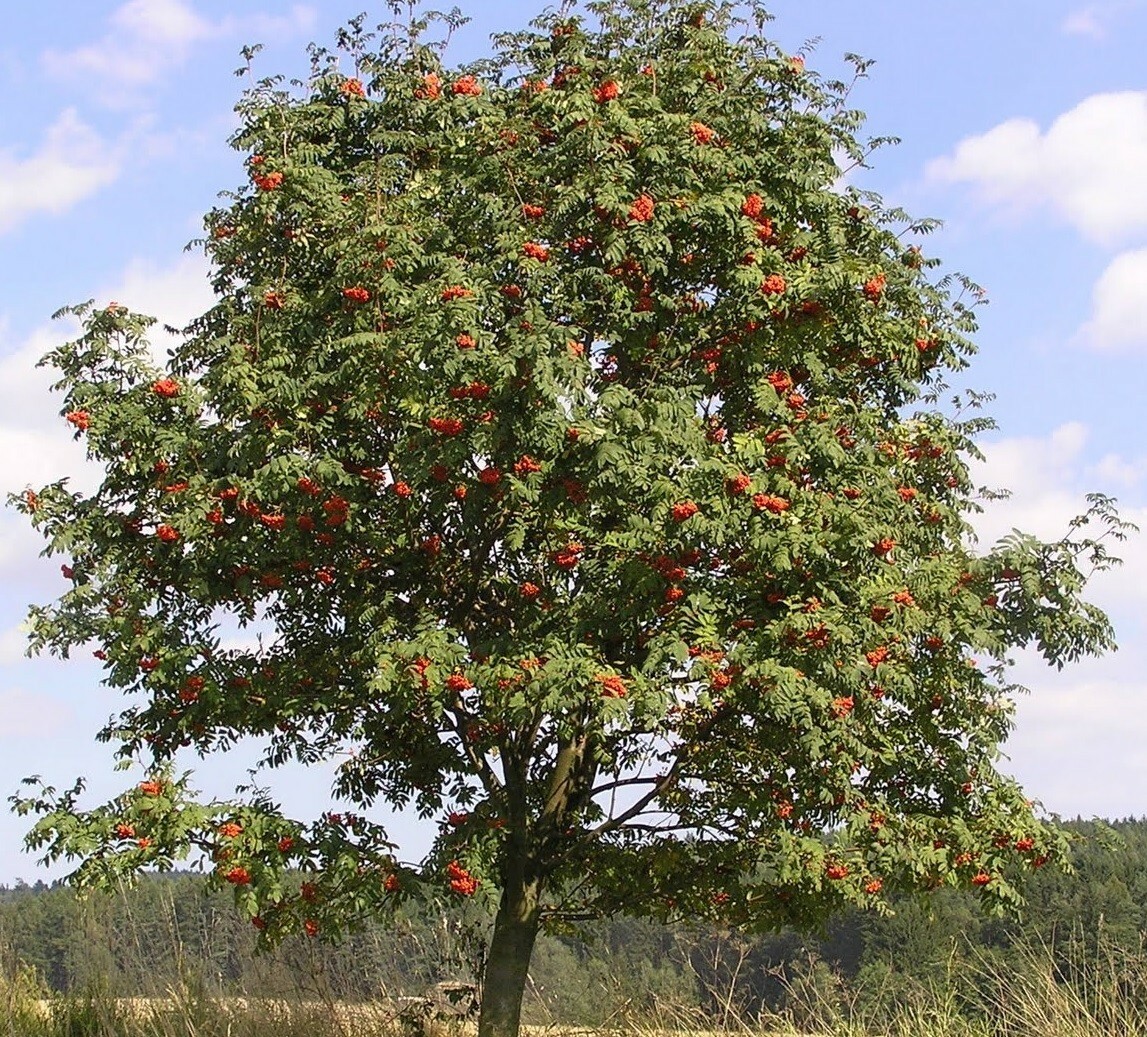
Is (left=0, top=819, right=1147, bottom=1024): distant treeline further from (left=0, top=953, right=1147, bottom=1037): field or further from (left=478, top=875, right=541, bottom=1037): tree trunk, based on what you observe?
(left=478, top=875, right=541, bottom=1037): tree trunk

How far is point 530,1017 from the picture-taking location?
39.4 feet

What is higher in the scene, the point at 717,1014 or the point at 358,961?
the point at 358,961

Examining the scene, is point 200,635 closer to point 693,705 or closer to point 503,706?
point 503,706

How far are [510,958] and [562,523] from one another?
387cm

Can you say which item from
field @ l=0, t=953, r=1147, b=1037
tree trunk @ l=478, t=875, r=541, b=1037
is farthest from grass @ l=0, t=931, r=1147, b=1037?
tree trunk @ l=478, t=875, r=541, b=1037

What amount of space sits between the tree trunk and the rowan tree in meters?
0.03

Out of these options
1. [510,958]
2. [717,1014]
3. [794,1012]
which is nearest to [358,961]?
[510,958]

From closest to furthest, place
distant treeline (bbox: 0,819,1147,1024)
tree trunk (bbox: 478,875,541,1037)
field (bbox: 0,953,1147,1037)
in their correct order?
field (bbox: 0,953,1147,1037) < distant treeline (bbox: 0,819,1147,1024) < tree trunk (bbox: 478,875,541,1037)

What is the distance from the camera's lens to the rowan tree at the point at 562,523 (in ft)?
29.9

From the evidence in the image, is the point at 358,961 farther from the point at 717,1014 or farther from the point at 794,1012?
the point at 794,1012

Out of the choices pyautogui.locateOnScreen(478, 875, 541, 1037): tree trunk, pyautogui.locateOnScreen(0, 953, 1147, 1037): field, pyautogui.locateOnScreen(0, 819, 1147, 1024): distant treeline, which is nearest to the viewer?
pyautogui.locateOnScreen(0, 953, 1147, 1037): field

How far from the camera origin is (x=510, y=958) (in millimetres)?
11156

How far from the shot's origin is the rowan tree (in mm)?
9125

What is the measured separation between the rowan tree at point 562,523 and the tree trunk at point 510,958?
0.10 feet
